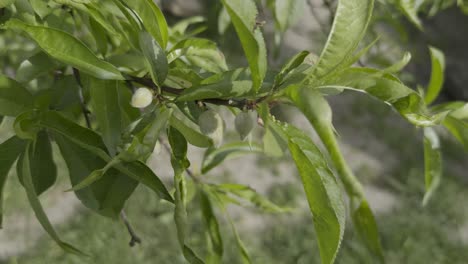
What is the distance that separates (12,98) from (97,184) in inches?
5.7

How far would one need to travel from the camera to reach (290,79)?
0.55 meters

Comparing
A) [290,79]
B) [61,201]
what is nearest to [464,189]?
[61,201]

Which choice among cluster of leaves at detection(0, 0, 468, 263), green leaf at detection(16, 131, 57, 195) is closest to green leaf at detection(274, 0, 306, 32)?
cluster of leaves at detection(0, 0, 468, 263)

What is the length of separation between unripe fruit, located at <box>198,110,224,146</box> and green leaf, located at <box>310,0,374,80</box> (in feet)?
0.38

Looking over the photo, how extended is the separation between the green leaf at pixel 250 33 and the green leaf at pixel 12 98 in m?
0.30

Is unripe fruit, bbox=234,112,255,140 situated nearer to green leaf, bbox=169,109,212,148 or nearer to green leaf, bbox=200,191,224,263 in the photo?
green leaf, bbox=169,109,212,148

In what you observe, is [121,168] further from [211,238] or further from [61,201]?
[61,201]

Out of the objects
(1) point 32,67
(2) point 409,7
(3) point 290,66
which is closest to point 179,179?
(3) point 290,66

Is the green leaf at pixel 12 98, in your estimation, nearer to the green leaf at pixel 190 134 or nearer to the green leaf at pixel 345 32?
the green leaf at pixel 190 134

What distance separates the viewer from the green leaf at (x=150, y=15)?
0.56 meters

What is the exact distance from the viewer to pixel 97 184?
0.66 meters

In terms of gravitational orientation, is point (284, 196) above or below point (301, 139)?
below

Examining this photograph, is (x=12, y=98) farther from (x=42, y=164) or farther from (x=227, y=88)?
(x=227, y=88)

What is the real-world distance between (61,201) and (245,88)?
7.82 ft
